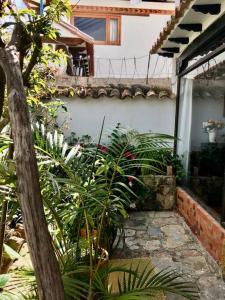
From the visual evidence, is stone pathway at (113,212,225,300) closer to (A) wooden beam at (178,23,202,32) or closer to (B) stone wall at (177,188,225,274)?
(B) stone wall at (177,188,225,274)

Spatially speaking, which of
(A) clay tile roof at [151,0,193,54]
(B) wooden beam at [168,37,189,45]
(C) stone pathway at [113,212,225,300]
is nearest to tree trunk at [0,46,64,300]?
(C) stone pathway at [113,212,225,300]

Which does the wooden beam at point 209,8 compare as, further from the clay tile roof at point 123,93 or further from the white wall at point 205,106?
the clay tile roof at point 123,93

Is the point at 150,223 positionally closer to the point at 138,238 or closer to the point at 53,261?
the point at 138,238

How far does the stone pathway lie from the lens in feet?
11.3

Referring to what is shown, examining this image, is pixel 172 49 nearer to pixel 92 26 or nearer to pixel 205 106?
pixel 205 106

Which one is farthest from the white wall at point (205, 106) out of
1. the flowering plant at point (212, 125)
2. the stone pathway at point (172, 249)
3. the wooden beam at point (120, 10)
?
the wooden beam at point (120, 10)

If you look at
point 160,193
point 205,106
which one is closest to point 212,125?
point 205,106

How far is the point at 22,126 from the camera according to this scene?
1.23 m

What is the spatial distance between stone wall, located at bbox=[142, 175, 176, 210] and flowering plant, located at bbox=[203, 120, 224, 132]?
120 centimetres

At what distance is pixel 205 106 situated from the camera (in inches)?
212

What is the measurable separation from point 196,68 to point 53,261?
4.75 m

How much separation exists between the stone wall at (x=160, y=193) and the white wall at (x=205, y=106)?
832 mm

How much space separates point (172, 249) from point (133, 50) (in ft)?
28.1

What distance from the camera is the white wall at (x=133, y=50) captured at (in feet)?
35.0
